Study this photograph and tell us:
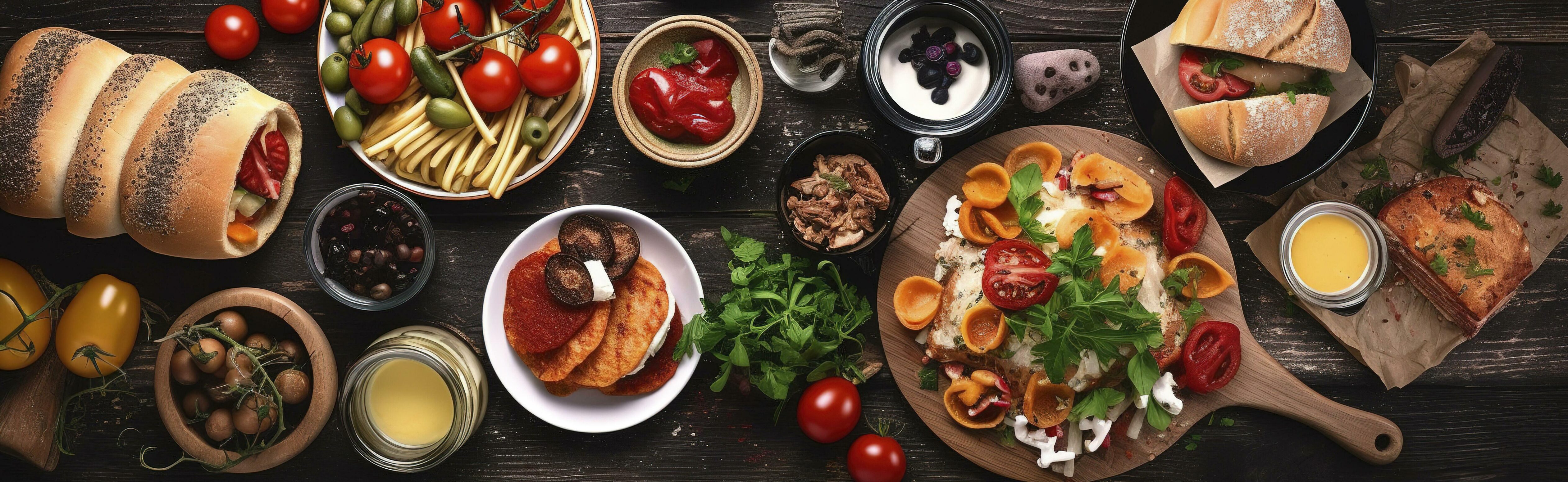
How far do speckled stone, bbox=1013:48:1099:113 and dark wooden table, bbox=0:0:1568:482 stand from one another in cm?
11

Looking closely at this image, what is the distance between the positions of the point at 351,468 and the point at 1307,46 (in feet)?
13.2

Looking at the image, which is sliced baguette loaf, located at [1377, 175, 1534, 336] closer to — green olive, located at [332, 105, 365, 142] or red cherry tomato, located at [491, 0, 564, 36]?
red cherry tomato, located at [491, 0, 564, 36]

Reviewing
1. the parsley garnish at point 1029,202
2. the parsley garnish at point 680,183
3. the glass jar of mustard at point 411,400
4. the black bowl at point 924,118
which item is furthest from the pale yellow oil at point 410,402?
the parsley garnish at point 1029,202

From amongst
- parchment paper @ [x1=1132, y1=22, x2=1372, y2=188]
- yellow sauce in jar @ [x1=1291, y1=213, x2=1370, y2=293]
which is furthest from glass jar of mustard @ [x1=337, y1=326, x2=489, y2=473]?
yellow sauce in jar @ [x1=1291, y1=213, x2=1370, y2=293]

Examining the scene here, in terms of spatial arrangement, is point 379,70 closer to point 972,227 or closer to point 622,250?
point 622,250

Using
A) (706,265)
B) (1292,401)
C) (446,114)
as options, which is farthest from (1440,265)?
(446,114)

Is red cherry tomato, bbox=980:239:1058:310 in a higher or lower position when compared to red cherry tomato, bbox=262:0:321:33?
lower

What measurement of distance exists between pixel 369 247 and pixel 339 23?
82 cm

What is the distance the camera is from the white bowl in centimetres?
270

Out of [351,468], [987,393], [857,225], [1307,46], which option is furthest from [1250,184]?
[351,468]

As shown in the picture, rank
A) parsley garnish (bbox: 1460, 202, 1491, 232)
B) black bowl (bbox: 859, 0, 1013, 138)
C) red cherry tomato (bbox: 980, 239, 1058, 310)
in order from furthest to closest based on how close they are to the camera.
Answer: parsley garnish (bbox: 1460, 202, 1491, 232)
black bowl (bbox: 859, 0, 1013, 138)
red cherry tomato (bbox: 980, 239, 1058, 310)

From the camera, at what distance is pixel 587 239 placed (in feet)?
8.68

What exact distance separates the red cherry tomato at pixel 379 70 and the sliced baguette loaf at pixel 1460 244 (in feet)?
12.5

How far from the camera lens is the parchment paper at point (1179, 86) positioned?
9.07 feet
